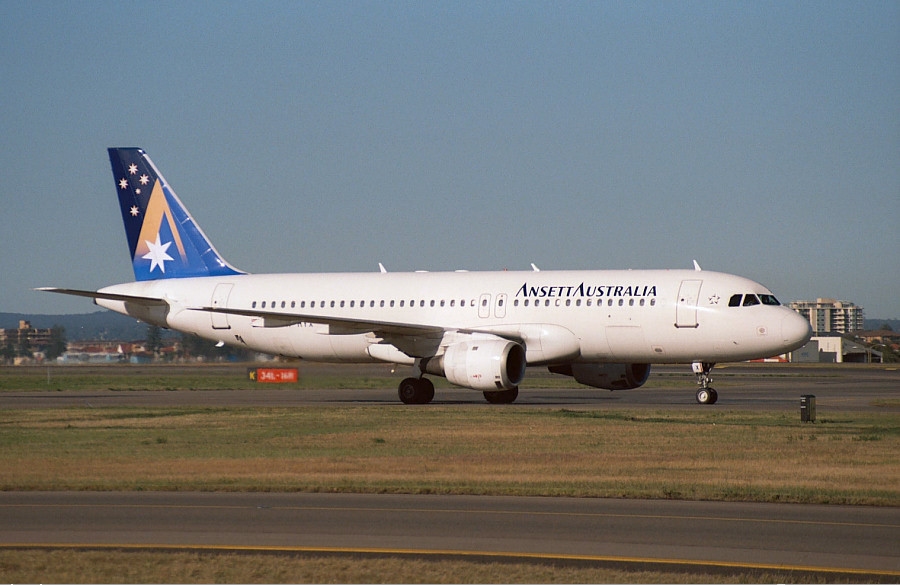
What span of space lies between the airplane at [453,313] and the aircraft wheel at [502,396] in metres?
0.05

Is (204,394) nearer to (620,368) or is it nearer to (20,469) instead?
(620,368)

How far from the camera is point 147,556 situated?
13.4 metres

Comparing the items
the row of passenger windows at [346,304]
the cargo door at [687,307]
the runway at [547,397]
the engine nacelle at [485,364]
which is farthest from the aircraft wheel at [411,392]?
the cargo door at [687,307]

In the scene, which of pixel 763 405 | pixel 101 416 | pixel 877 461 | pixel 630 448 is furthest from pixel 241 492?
pixel 763 405

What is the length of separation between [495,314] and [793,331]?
9.25 m

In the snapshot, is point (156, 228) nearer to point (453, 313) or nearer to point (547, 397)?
point (453, 313)

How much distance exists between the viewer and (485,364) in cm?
3778

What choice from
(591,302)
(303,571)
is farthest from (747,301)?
(303,571)

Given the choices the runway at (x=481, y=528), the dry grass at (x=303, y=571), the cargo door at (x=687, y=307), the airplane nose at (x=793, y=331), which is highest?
the cargo door at (x=687, y=307)

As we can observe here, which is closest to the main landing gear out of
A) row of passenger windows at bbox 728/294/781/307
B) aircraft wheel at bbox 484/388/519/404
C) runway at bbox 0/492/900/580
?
row of passenger windows at bbox 728/294/781/307

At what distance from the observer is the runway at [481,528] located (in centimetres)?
1351

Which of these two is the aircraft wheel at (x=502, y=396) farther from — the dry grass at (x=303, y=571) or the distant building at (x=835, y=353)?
the distant building at (x=835, y=353)

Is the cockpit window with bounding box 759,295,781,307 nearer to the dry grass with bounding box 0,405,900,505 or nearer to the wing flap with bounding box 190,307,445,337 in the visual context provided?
the dry grass with bounding box 0,405,900,505

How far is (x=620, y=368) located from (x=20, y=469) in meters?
23.9
